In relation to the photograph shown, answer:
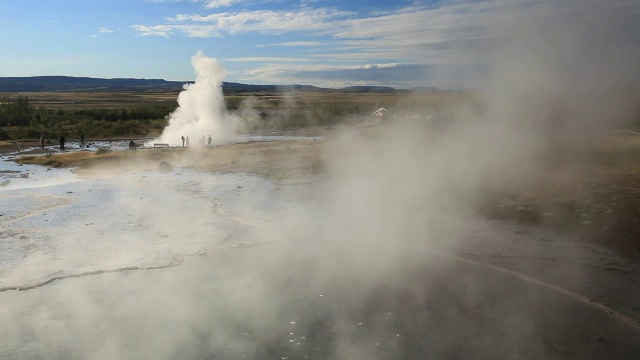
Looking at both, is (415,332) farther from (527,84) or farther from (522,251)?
(527,84)

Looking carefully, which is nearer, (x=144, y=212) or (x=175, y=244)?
(x=175, y=244)

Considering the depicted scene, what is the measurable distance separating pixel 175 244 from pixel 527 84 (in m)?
10.6

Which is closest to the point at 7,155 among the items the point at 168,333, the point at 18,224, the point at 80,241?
the point at 18,224

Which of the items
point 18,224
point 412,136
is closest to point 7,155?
point 18,224

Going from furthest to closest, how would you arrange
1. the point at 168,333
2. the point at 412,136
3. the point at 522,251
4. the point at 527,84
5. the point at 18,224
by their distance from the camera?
the point at 412,136
the point at 527,84
the point at 18,224
the point at 522,251
the point at 168,333

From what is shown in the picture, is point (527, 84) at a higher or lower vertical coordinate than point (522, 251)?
higher

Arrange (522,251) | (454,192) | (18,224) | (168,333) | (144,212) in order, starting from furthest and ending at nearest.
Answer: (454,192)
(144,212)
(18,224)
(522,251)
(168,333)

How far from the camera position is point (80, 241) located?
29.0ft

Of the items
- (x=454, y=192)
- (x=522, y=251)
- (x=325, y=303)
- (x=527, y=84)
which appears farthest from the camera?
(x=527, y=84)

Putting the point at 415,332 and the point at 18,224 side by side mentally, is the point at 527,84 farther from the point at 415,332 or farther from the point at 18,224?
the point at 18,224

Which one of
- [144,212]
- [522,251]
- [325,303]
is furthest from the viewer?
[144,212]

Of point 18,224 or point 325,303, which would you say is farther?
point 18,224

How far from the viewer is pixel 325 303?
6.21 meters

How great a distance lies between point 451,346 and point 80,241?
645 centimetres
